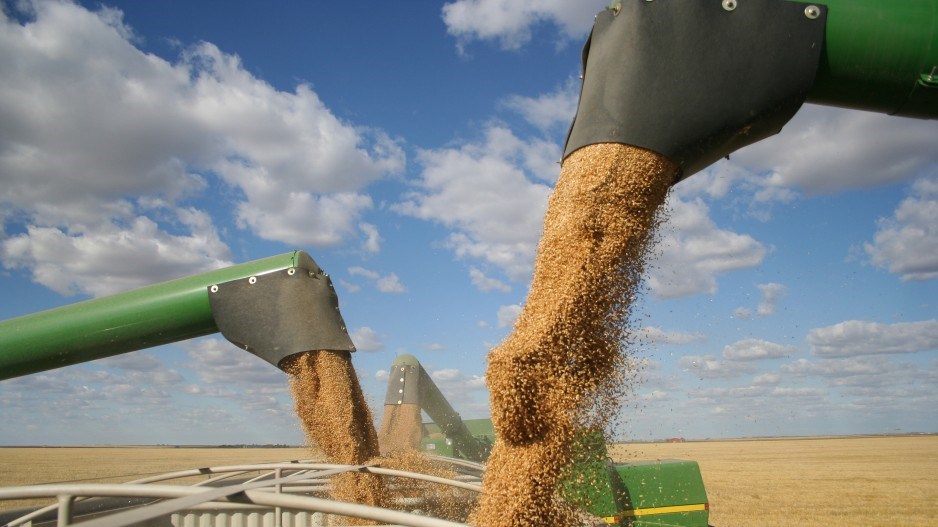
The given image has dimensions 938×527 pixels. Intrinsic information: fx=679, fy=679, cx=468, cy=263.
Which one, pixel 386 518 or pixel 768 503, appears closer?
pixel 386 518

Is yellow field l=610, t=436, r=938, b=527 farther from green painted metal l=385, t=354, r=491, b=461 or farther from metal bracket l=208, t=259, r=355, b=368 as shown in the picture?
metal bracket l=208, t=259, r=355, b=368

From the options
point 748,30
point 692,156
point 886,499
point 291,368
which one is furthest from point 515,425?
point 886,499

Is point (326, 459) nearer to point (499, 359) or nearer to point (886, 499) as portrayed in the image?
point (499, 359)

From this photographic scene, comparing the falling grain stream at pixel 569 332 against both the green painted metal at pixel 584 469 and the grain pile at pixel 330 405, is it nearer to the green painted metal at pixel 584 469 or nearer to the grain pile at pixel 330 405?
the green painted metal at pixel 584 469

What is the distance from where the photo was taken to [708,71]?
3242 millimetres

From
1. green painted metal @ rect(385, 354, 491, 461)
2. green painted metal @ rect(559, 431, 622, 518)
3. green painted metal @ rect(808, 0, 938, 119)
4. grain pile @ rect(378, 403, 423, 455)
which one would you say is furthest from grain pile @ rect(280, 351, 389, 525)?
green painted metal @ rect(385, 354, 491, 461)

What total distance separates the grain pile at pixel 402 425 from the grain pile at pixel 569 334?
29.3 feet

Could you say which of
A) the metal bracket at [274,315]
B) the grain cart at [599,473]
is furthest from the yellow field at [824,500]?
the metal bracket at [274,315]

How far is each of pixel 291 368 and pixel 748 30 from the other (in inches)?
183

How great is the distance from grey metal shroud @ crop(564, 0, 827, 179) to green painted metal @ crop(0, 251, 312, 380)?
4104mm

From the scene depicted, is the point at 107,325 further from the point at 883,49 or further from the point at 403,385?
the point at 403,385

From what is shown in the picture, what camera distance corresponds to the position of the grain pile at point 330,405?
6.17m

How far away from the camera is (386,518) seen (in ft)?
7.70

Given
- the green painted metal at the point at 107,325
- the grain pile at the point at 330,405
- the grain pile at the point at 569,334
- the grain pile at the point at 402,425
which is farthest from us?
the grain pile at the point at 402,425
